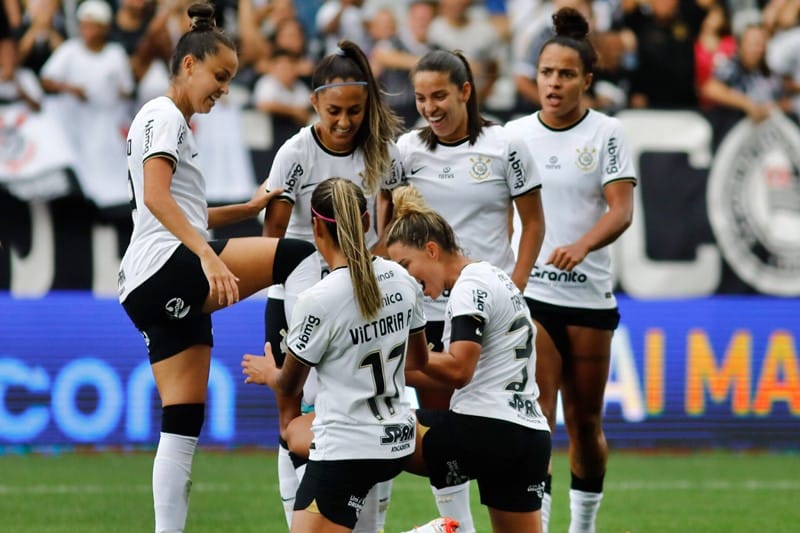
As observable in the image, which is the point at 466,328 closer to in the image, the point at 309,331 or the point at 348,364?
the point at 348,364

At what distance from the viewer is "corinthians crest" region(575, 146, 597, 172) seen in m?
7.48

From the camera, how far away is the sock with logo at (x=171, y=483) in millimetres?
5992

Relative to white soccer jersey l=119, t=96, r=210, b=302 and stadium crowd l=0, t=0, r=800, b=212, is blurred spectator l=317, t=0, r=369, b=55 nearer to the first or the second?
stadium crowd l=0, t=0, r=800, b=212

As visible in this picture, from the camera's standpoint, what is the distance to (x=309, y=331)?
17.8ft

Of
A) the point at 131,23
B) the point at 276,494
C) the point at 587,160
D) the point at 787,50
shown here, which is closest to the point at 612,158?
the point at 587,160

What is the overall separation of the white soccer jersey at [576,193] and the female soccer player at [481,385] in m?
1.55

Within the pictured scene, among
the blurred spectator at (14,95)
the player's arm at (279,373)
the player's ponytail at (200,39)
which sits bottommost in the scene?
the player's arm at (279,373)

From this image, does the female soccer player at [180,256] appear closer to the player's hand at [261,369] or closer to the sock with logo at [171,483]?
the sock with logo at [171,483]

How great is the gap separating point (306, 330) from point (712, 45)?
1012cm

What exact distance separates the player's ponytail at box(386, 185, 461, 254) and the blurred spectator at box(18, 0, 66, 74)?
25.1 feet

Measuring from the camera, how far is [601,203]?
755 cm

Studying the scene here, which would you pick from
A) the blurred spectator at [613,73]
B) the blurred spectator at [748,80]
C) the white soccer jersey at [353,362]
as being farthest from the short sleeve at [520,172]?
the blurred spectator at [748,80]

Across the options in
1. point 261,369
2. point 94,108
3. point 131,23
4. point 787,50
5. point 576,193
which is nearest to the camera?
point 261,369

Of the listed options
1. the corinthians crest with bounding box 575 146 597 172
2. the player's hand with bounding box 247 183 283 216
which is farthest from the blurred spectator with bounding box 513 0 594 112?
the player's hand with bounding box 247 183 283 216
